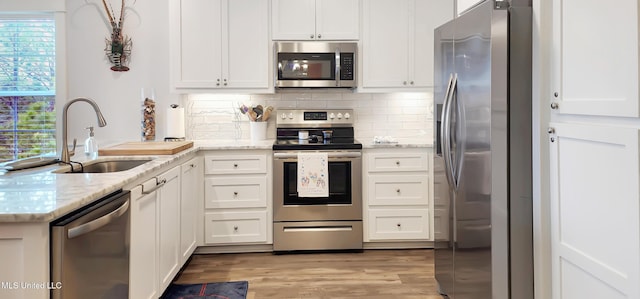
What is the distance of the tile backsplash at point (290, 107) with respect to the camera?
4250 millimetres

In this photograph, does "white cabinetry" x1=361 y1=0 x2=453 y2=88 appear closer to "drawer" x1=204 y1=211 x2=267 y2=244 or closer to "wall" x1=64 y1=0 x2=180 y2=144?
"drawer" x1=204 y1=211 x2=267 y2=244

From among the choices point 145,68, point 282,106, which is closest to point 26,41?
point 145,68

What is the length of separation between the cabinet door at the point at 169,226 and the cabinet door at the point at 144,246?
0.10m

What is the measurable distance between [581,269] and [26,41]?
439 cm

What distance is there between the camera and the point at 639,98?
1.38m

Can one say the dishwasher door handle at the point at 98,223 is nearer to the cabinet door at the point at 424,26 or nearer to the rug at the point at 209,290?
the rug at the point at 209,290

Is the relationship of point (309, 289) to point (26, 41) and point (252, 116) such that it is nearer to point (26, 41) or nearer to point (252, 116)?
point (252, 116)

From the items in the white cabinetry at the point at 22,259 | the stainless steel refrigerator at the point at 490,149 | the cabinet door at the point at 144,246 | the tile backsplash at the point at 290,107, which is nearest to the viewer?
the white cabinetry at the point at 22,259

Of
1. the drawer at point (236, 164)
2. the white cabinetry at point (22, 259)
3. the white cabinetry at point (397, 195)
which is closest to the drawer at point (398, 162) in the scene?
the white cabinetry at point (397, 195)

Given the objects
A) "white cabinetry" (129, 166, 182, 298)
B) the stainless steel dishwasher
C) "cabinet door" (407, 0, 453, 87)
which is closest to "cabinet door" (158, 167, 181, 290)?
"white cabinetry" (129, 166, 182, 298)

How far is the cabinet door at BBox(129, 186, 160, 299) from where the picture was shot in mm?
2133

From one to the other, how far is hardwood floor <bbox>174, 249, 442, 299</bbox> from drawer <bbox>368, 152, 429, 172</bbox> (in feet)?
2.27

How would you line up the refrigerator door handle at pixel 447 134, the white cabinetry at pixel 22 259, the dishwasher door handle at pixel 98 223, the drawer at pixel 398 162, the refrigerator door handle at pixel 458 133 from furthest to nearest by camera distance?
the drawer at pixel 398 162
the refrigerator door handle at pixel 447 134
the refrigerator door handle at pixel 458 133
the dishwasher door handle at pixel 98 223
the white cabinetry at pixel 22 259

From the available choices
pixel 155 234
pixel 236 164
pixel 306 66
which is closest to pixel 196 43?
pixel 306 66
